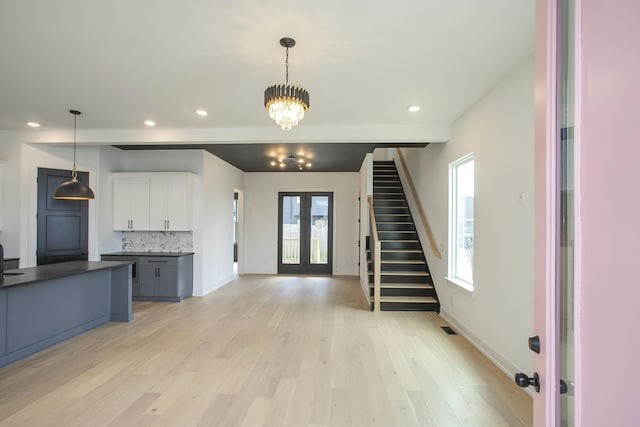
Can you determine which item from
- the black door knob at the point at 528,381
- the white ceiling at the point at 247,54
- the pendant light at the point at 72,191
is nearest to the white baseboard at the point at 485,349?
the black door knob at the point at 528,381

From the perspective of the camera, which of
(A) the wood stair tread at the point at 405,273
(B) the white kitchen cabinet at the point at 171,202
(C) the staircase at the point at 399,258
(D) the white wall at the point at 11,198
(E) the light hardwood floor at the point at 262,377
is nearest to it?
(E) the light hardwood floor at the point at 262,377

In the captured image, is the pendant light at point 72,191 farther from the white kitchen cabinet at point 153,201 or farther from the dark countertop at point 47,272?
the white kitchen cabinet at point 153,201

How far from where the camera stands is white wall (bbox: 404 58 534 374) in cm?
263

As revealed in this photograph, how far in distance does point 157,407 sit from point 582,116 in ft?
9.85

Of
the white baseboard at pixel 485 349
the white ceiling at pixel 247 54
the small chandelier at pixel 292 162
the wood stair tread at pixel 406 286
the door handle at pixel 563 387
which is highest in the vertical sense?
the white ceiling at pixel 247 54

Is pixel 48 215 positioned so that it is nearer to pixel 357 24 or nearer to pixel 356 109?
pixel 356 109

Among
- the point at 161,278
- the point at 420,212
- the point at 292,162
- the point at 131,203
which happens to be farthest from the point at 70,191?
the point at 420,212

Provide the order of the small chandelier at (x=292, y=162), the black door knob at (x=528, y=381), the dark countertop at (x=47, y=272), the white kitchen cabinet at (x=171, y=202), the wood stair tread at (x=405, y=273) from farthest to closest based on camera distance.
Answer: the small chandelier at (x=292, y=162) → the white kitchen cabinet at (x=171, y=202) → the wood stair tread at (x=405, y=273) → the dark countertop at (x=47, y=272) → the black door knob at (x=528, y=381)

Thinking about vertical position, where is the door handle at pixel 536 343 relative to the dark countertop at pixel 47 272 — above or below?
above

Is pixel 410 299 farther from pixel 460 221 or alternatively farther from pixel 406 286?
pixel 460 221

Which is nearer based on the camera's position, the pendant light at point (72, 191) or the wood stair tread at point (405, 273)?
the pendant light at point (72, 191)

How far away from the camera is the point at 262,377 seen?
9.13 ft

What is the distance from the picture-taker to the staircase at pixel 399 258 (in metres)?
4.96

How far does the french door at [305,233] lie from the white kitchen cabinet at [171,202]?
9.65 ft
